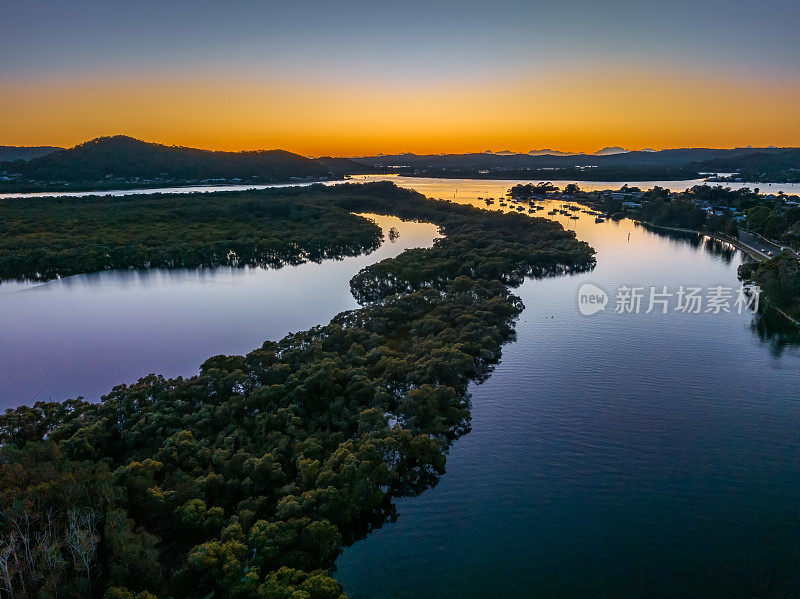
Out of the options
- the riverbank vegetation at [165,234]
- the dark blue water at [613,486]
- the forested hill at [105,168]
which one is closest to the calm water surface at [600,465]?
the dark blue water at [613,486]

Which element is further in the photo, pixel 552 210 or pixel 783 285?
pixel 552 210

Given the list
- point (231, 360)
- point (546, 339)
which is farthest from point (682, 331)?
point (231, 360)

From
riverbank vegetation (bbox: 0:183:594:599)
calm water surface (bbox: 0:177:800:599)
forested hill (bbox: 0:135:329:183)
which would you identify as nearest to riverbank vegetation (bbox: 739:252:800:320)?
calm water surface (bbox: 0:177:800:599)

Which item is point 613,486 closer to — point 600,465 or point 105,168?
point 600,465

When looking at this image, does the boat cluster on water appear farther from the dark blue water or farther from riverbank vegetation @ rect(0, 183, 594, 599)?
riverbank vegetation @ rect(0, 183, 594, 599)

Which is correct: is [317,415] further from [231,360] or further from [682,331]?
[682,331]

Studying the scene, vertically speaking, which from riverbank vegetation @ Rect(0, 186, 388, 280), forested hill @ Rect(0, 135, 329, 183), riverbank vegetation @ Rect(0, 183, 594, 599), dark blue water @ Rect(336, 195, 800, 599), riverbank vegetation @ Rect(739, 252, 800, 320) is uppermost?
forested hill @ Rect(0, 135, 329, 183)

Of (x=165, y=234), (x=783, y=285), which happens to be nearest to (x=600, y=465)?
(x=783, y=285)
